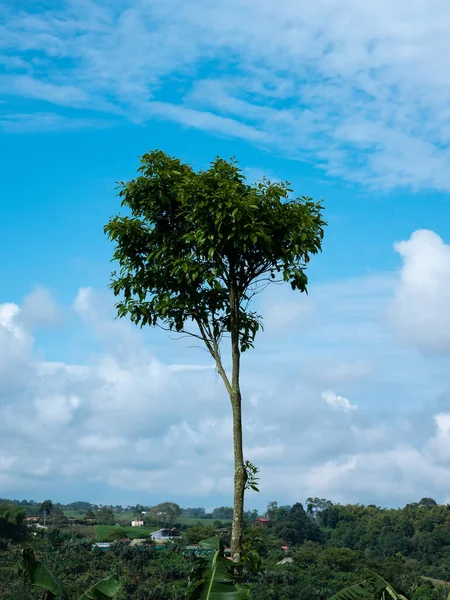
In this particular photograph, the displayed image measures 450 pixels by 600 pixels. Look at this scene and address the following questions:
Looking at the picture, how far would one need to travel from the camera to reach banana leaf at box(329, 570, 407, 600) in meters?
5.97

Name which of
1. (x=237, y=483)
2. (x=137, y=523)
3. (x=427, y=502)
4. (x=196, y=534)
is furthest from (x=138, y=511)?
(x=237, y=483)

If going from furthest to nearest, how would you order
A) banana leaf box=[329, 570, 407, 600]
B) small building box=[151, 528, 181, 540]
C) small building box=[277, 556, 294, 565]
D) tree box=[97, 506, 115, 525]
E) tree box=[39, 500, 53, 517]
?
1. tree box=[97, 506, 115, 525]
2. tree box=[39, 500, 53, 517]
3. small building box=[151, 528, 181, 540]
4. small building box=[277, 556, 294, 565]
5. banana leaf box=[329, 570, 407, 600]

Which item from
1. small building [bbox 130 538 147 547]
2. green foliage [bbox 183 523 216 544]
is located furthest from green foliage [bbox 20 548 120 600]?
green foliage [bbox 183 523 216 544]

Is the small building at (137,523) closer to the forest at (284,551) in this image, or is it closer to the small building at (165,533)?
the forest at (284,551)

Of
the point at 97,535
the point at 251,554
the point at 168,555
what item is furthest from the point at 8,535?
the point at 251,554

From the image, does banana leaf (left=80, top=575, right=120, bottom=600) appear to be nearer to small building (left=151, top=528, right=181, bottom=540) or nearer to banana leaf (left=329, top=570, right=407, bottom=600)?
banana leaf (left=329, top=570, right=407, bottom=600)

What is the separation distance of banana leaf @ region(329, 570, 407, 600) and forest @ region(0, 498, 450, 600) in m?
12.7

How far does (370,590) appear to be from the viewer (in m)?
6.25

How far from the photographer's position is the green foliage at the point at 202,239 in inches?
263

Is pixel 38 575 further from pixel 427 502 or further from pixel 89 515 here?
pixel 427 502

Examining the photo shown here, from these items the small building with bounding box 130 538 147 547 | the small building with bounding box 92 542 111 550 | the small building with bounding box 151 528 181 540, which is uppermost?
the small building with bounding box 151 528 181 540

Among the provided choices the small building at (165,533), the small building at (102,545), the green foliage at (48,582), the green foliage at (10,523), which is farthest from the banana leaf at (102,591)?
the small building at (165,533)

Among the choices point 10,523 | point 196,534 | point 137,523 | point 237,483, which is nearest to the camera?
point 237,483

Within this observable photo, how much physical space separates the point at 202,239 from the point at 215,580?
2.99 m
